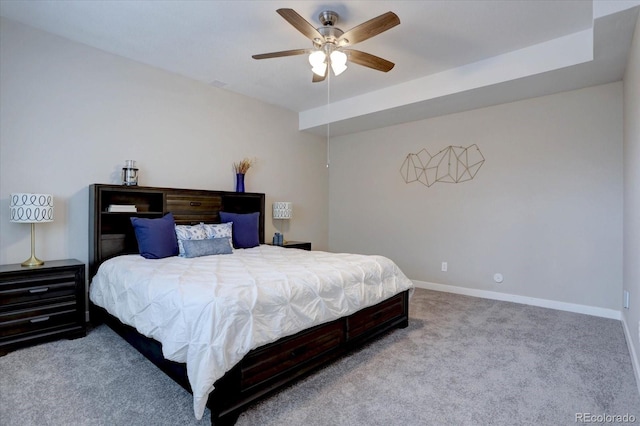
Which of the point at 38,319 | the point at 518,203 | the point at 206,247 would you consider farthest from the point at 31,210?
the point at 518,203

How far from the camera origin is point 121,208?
340cm

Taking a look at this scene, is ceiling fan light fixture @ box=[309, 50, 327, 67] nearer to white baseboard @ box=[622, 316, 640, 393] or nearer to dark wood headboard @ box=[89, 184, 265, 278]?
dark wood headboard @ box=[89, 184, 265, 278]

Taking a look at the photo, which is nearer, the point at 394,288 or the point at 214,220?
the point at 394,288

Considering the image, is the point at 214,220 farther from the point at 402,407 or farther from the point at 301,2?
the point at 402,407

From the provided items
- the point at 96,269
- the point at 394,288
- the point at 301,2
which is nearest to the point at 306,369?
the point at 394,288

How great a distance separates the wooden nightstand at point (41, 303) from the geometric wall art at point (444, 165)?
4292mm

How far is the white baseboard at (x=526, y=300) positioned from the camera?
3.55m

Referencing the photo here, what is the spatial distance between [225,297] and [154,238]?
1.83m

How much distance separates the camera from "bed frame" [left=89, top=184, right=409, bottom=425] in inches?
72.2

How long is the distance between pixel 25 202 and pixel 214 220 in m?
1.88

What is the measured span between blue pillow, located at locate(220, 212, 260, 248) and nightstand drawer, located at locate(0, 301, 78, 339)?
1.70 m

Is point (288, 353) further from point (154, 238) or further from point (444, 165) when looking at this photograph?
point (444, 165)

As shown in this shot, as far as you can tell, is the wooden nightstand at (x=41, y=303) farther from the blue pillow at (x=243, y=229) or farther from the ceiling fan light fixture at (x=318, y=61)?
the ceiling fan light fixture at (x=318, y=61)

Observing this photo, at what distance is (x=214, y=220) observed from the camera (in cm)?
428
